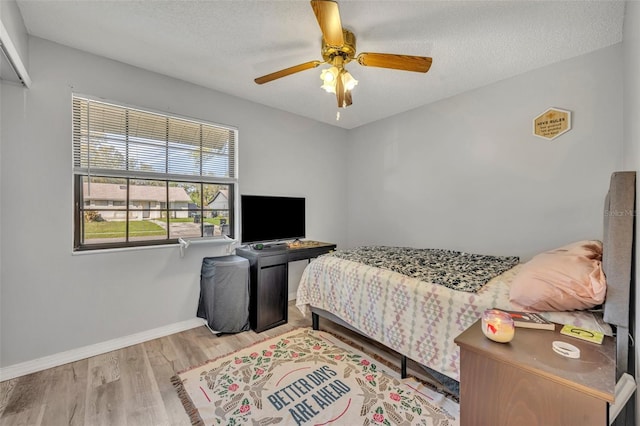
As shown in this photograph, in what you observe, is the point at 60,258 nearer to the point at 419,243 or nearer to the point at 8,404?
the point at 8,404

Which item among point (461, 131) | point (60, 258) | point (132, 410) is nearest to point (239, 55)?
point (60, 258)

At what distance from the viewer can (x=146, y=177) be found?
8.23 feet

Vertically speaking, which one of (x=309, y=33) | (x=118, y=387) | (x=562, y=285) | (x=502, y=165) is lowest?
(x=118, y=387)

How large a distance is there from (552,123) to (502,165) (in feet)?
1.67

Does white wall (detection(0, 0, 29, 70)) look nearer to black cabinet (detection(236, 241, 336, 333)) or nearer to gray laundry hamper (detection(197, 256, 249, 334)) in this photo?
gray laundry hamper (detection(197, 256, 249, 334))

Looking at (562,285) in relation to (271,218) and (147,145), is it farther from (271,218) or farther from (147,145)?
(147,145)

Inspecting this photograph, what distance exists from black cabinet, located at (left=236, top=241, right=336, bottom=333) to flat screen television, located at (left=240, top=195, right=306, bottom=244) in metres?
0.24

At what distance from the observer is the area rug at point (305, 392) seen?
5.10ft

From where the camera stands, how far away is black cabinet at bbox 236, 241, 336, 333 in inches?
105

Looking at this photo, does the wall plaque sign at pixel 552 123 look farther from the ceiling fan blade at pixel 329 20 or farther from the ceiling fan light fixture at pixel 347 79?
the ceiling fan blade at pixel 329 20

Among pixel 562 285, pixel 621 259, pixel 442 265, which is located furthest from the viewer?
pixel 442 265

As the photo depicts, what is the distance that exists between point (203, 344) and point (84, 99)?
2366 mm

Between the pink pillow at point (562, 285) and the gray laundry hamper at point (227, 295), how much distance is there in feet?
7.26

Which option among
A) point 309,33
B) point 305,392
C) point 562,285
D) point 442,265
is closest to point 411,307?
point 442,265
